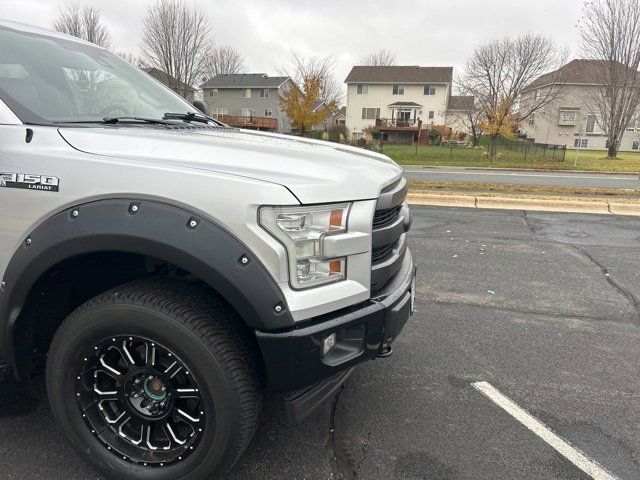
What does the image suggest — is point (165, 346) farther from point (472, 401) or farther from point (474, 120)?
point (474, 120)

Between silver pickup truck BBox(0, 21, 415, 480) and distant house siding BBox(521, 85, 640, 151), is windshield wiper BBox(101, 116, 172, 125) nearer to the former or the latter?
silver pickup truck BBox(0, 21, 415, 480)

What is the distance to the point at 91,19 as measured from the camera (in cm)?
3048

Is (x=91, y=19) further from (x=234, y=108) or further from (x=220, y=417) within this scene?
(x=220, y=417)

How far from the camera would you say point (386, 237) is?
7.24ft

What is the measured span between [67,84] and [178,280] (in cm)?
142

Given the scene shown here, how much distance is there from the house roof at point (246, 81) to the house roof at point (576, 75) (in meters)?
29.9

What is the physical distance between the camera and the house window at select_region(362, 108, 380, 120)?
186 ft

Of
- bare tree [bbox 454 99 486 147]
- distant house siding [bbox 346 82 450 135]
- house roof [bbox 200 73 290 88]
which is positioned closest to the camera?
bare tree [bbox 454 99 486 147]

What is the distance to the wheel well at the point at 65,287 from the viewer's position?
207 cm

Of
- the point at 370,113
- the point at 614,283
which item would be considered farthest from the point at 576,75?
the point at 614,283

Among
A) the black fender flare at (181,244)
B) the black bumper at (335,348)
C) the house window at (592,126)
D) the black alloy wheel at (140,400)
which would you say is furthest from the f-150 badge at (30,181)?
the house window at (592,126)

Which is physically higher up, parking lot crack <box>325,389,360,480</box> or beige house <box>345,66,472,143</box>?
beige house <box>345,66,472,143</box>

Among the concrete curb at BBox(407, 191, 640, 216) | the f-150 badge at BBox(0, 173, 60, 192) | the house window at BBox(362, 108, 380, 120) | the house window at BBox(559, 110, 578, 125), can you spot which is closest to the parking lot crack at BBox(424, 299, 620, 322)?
the f-150 badge at BBox(0, 173, 60, 192)

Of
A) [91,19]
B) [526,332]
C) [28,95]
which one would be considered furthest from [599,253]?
[91,19]
